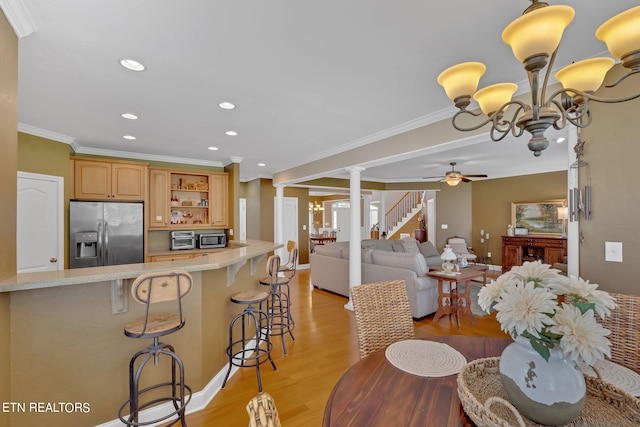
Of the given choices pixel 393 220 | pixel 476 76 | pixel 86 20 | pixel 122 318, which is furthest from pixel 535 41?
pixel 393 220

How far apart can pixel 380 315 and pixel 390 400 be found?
0.73 meters

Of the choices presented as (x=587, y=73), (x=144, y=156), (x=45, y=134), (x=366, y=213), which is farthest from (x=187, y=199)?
(x=366, y=213)

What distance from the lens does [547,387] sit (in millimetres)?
846

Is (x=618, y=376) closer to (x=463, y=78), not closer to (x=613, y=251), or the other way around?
(x=613, y=251)

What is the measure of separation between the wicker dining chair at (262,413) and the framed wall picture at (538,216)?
8057 mm

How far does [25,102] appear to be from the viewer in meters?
2.78

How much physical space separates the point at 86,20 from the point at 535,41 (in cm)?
233

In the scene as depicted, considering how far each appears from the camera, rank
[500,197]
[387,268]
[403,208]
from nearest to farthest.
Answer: [387,268]
[500,197]
[403,208]

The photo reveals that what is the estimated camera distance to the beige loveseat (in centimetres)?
409

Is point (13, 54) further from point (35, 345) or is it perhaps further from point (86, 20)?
point (35, 345)

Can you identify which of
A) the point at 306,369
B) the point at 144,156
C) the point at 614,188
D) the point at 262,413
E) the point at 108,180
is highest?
the point at 144,156

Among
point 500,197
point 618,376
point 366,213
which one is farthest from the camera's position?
point 366,213

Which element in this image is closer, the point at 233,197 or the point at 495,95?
the point at 495,95

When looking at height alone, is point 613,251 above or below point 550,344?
above
